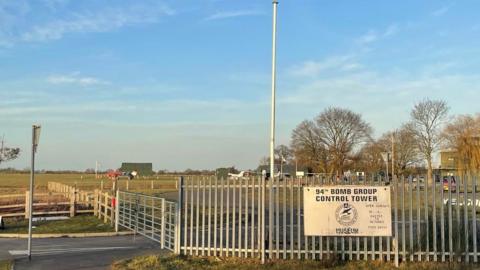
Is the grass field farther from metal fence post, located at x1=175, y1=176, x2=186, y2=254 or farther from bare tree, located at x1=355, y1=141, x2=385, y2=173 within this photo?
bare tree, located at x1=355, y1=141, x2=385, y2=173

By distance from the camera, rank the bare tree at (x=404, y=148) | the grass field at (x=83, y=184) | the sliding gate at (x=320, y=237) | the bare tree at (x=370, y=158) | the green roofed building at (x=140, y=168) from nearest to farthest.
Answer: the sliding gate at (x=320, y=237)
the grass field at (x=83, y=184)
the green roofed building at (x=140, y=168)
the bare tree at (x=404, y=148)
the bare tree at (x=370, y=158)

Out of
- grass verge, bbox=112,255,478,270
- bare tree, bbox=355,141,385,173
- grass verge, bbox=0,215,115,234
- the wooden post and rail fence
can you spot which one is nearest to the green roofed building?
bare tree, bbox=355,141,385,173

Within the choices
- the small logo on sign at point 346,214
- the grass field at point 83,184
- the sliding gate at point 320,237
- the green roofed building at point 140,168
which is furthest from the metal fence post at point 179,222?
the green roofed building at point 140,168

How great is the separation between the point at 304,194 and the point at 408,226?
2180 millimetres

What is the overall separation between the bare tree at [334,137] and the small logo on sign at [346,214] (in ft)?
220

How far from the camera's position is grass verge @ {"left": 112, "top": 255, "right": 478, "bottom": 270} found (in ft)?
35.0

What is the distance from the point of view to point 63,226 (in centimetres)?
2102

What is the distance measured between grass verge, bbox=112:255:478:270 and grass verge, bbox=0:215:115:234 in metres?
8.93

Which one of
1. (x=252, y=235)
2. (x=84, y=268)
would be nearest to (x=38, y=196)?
(x=84, y=268)

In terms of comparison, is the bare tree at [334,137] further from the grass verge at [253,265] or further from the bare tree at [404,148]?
the grass verge at [253,265]

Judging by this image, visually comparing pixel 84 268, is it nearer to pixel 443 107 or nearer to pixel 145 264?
pixel 145 264

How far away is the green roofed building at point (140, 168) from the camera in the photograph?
62.2 m

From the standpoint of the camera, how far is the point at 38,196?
29219 mm

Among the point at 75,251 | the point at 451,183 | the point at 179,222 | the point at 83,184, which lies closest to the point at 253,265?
the point at 179,222
